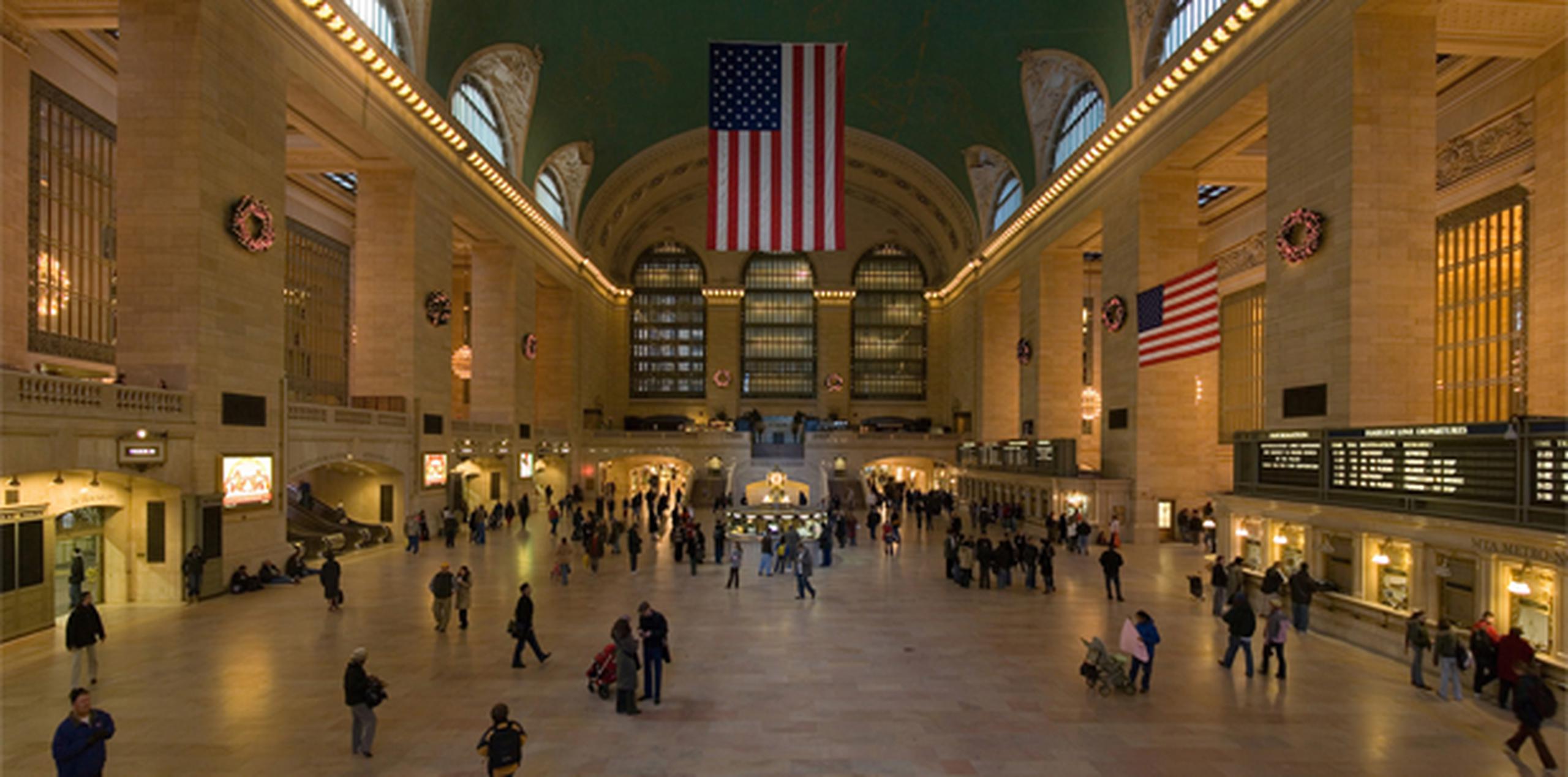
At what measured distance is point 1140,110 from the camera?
71.7 ft

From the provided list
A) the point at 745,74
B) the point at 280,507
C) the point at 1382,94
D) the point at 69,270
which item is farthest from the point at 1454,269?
the point at 69,270

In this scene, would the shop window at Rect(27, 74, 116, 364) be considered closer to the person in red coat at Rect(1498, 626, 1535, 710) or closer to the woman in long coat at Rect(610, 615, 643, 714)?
the woman in long coat at Rect(610, 615, 643, 714)

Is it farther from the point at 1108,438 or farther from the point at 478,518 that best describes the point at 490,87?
the point at 1108,438

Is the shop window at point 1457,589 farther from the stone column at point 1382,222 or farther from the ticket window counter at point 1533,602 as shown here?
the stone column at point 1382,222

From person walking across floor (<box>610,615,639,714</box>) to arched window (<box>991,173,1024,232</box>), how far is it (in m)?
29.3

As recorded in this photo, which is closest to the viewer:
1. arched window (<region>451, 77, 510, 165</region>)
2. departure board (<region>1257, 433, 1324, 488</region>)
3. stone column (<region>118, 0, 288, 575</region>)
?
departure board (<region>1257, 433, 1324, 488</region>)

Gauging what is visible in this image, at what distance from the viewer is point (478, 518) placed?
22.2 meters

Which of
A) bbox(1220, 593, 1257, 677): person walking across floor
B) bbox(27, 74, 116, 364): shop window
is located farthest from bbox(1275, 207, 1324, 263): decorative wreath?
bbox(27, 74, 116, 364): shop window

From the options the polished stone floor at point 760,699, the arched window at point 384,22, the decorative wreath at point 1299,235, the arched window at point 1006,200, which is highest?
the arched window at point 384,22

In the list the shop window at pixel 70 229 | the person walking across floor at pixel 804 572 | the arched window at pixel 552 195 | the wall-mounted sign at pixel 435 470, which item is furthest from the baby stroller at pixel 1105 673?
the arched window at pixel 552 195

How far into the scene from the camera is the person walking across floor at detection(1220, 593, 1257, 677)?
9594mm

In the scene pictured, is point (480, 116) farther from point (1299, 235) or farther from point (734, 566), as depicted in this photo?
point (1299, 235)

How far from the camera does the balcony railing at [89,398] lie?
33.7ft

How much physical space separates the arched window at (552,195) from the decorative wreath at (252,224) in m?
17.7
